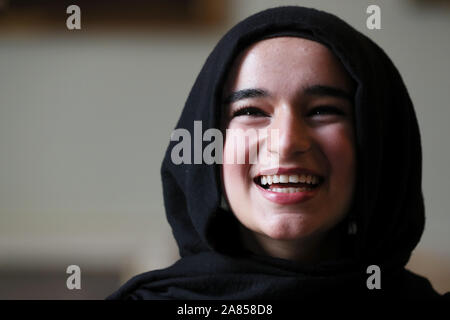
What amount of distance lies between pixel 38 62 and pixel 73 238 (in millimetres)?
593

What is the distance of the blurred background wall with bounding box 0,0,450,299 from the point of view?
1.63 metres

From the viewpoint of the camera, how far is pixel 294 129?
0.77 meters

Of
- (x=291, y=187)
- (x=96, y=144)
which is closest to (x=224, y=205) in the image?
(x=291, y=187)

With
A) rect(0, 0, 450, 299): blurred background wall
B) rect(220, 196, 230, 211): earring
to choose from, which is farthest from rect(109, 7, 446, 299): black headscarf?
rect(0, 0, 450, 299): blurred background wall

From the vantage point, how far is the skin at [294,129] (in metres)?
0.78

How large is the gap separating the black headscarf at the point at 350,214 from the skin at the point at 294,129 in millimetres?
23

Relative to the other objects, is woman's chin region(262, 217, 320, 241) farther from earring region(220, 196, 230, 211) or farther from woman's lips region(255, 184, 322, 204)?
earring region(220, 196, 230, 211)

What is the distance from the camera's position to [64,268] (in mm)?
1636

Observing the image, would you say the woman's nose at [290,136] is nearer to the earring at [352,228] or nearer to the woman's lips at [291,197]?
the woman's lips at [291,197]

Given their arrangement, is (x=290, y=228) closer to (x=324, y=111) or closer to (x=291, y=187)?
(x=291, y=187)

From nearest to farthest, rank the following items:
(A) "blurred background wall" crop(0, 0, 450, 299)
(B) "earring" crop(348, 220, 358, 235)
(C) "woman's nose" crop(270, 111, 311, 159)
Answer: (C) "woman's nose" crop(270, 111, 311, 159) < (B) "earring" crop(348, 220, 358, 235) < (A) "blurred background wall" crop(0, 0, 450, 299)

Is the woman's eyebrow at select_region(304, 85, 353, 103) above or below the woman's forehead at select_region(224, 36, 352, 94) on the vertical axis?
below

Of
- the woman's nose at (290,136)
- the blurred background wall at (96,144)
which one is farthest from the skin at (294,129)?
the blurred background wall at (96,144)
